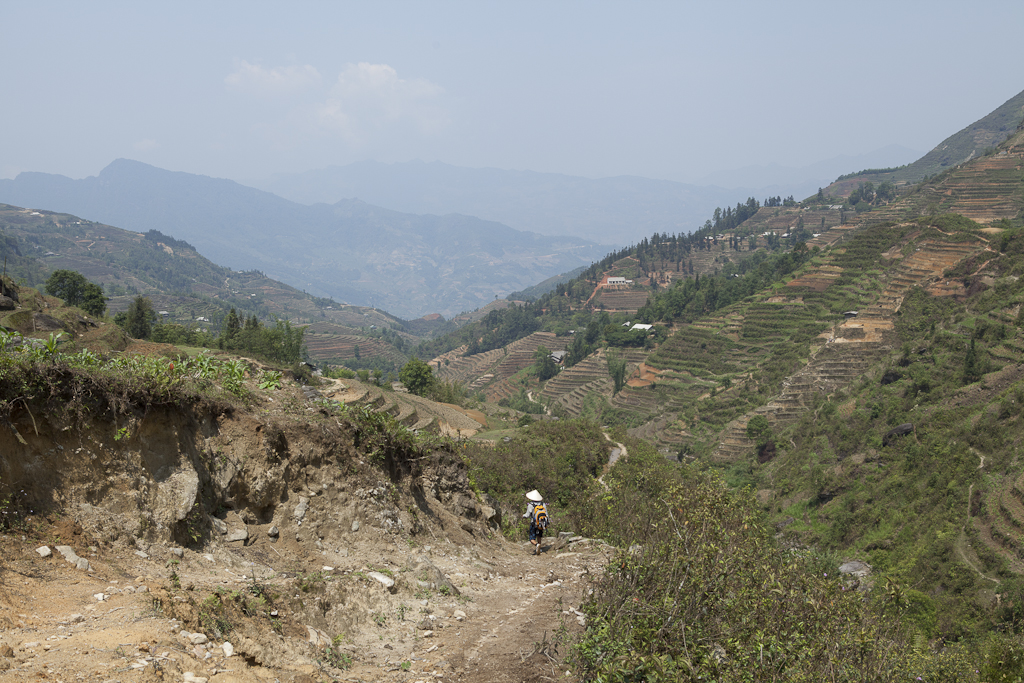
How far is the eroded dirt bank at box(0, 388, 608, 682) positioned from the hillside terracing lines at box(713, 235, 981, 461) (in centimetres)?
3801

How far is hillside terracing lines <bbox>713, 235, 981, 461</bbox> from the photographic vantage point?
139 ft

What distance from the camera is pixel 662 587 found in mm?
5906

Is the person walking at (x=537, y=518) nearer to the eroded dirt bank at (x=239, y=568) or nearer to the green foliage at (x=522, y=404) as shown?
the eroded dirt bank at (x=239, y=568)

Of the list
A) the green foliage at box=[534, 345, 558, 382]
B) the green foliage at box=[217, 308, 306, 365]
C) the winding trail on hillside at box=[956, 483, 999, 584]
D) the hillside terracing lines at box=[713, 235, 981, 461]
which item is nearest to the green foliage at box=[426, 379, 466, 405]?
the green foliage at box=[217, 308, 306, 365]

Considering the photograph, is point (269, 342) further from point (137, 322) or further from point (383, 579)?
point (383, 579)

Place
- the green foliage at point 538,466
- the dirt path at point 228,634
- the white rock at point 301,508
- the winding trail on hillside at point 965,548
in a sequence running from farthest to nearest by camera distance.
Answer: the winding trail on hillside at point 965,548, the green foliage at point 538,466, the white rock at point 301,508, the dirt path at point 228,634

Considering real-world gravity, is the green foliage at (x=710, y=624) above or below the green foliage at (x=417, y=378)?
above

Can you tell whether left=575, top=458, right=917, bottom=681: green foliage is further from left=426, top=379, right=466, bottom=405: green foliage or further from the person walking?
Result: left=426, top=379, right=466, bottom=405: green foliage

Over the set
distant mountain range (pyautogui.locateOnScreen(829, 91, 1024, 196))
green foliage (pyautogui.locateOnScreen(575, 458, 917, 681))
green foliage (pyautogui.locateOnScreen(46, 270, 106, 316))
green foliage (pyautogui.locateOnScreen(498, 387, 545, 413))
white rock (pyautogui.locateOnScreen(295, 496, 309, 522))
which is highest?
distant mountain range (pyautogui.locateOnScreen(829, 91, 1024, 196))

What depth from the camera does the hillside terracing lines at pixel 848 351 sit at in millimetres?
42438

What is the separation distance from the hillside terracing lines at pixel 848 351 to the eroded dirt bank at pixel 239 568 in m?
38.0

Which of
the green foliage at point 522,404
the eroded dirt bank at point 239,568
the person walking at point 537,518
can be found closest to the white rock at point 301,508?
the eroded dirt bank at point 239,568

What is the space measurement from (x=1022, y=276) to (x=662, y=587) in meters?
45.1

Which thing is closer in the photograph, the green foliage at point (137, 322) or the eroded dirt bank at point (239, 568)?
the eroded dirt bank at point (239, 568)
